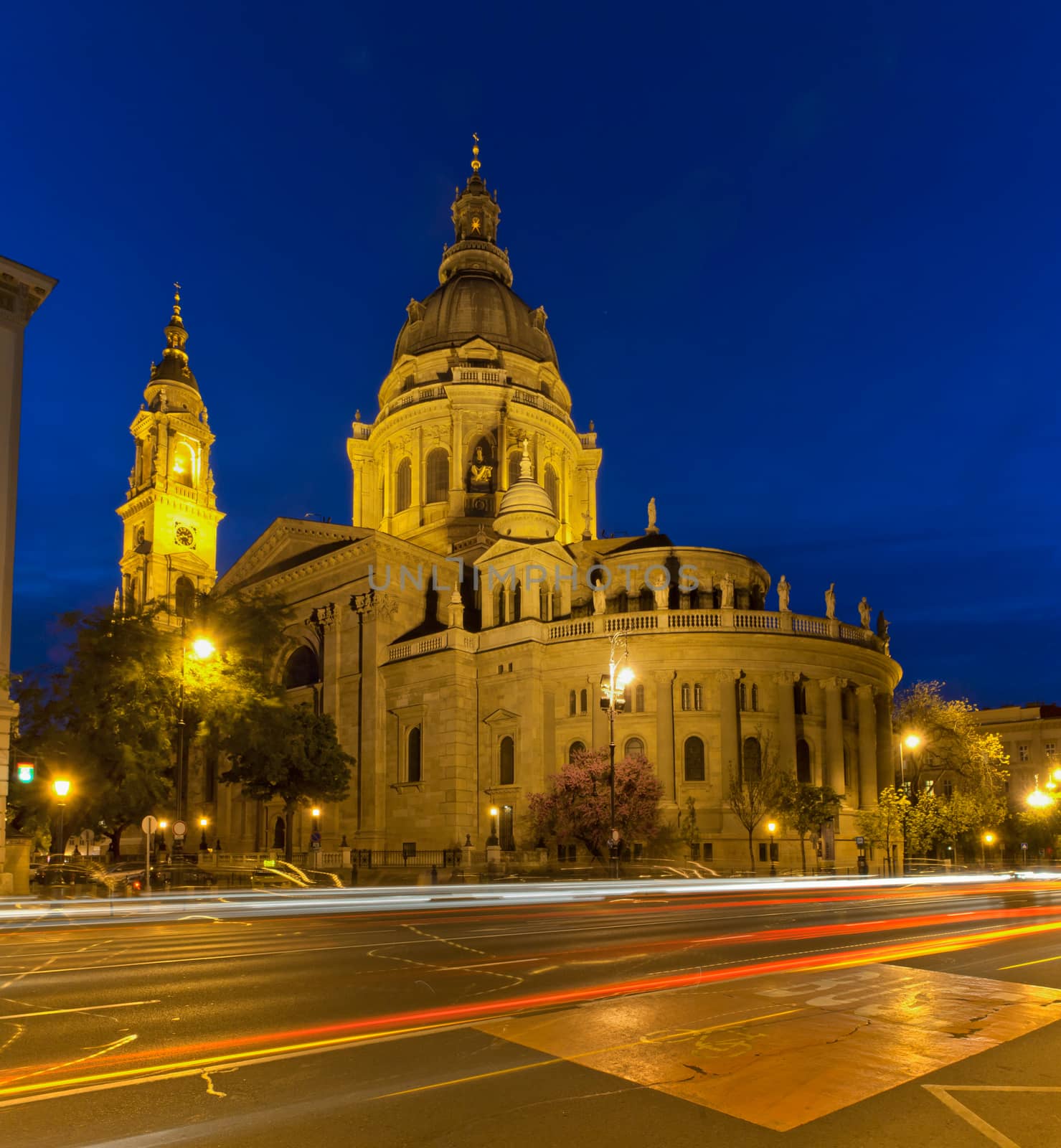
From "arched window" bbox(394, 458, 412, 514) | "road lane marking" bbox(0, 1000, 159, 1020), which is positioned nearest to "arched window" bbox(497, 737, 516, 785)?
"arched window" bbox(394, 458, 412, 514)

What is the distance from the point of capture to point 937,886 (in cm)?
3934

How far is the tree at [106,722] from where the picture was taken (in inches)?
1561

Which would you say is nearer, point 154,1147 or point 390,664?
point 154,1147

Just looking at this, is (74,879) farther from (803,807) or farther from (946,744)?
(946,744)

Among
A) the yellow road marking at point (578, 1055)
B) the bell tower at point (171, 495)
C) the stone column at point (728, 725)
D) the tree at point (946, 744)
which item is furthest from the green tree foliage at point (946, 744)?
the yellow road marking at point (578, 1055)

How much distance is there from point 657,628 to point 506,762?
10.6 m

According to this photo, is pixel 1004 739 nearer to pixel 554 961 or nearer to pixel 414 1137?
pixel 554 961

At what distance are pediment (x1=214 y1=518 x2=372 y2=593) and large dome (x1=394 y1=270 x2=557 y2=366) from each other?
19951 millimetres

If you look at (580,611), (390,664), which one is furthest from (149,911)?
(580,611)

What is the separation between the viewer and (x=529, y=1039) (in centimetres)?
916

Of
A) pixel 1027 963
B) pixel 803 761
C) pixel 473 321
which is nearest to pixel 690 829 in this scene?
pixel 803 761

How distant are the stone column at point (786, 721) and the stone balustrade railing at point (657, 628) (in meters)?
2.32

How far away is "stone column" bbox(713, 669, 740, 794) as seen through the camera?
49.6 meters

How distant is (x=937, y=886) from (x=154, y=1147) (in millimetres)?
38034
